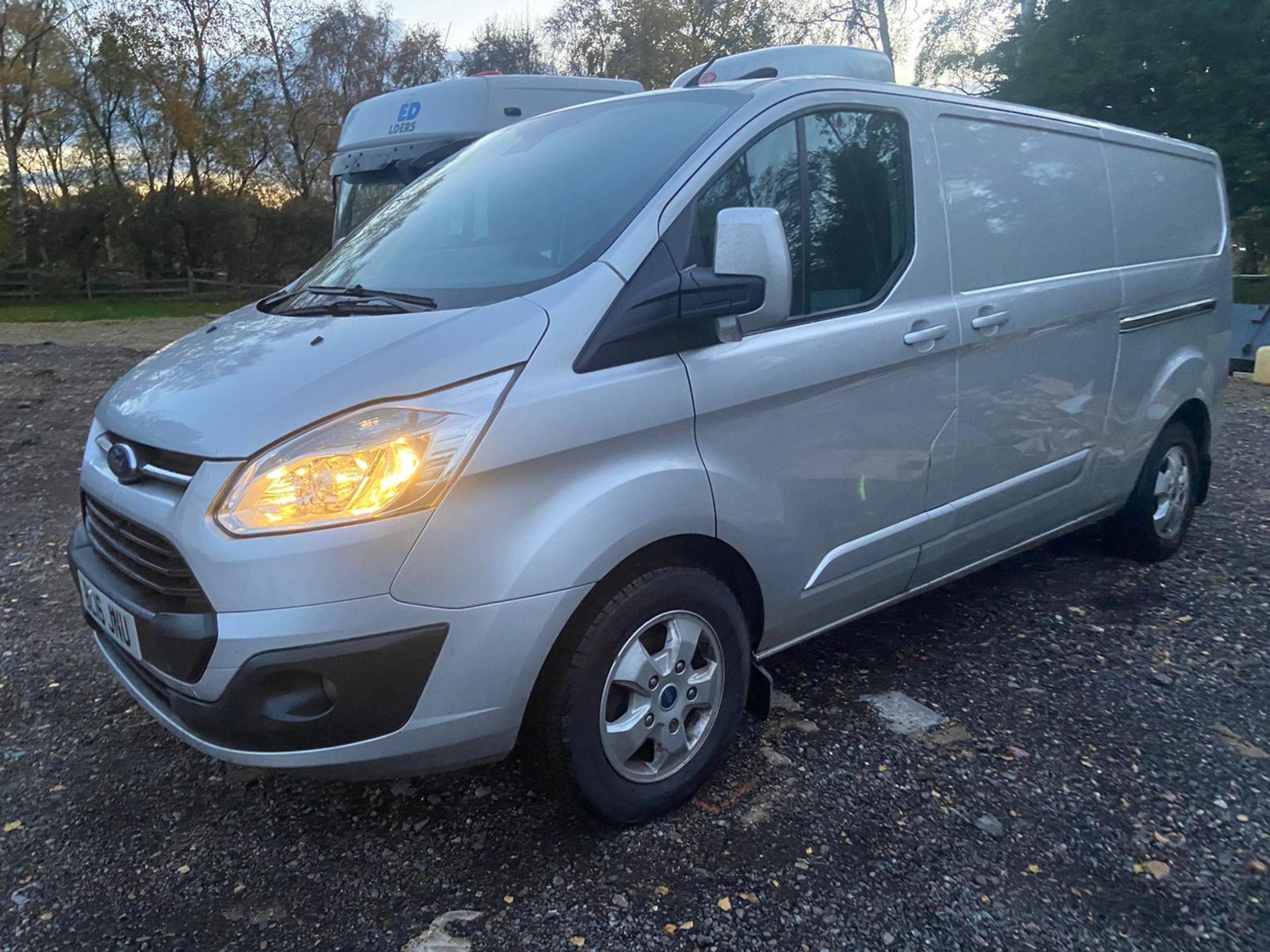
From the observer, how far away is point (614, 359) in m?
2.46

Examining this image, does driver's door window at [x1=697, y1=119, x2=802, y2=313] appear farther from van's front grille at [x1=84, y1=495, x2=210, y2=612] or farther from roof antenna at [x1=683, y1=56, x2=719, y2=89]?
van's front grille at [x1=84, y1=495, x2=210, y2=612]

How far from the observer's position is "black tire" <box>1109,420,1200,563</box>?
4.48 meters

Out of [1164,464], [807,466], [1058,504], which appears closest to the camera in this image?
[807,466]

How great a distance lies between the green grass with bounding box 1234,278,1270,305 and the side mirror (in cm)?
1731

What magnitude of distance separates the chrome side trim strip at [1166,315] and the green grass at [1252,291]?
14.4 m

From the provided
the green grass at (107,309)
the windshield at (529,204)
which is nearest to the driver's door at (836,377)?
the windshield at (529,204)

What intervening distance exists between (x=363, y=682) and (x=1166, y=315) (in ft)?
12.1

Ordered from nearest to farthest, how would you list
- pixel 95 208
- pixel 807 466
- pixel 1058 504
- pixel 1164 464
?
pixel 807 466
pixel 1058 504
pixel 1164 464
pixel 95 208

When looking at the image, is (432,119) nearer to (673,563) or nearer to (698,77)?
(698,77)

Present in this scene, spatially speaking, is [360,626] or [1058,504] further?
[1058,504]

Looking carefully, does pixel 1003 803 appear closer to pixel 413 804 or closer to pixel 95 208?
pixel 413 804

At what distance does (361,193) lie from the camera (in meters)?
10.1

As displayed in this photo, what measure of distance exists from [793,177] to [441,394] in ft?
4.39

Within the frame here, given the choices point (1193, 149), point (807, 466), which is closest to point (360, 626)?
point (807, 466)
